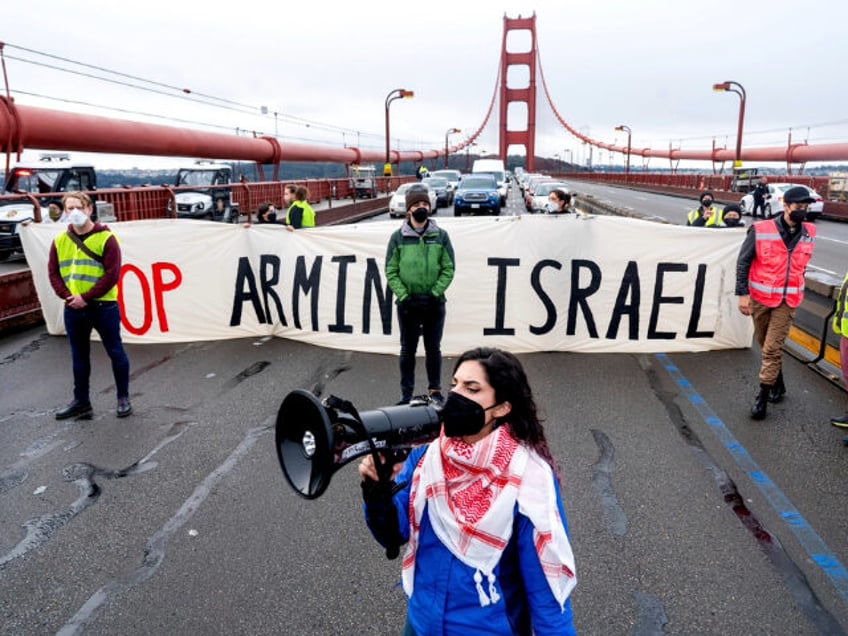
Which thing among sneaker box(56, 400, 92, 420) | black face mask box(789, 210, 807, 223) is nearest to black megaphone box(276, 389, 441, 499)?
sneaker box(56, 400, 92, 420)

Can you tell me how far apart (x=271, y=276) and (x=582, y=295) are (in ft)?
12.0

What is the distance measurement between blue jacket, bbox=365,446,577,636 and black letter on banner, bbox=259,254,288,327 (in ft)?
21.3

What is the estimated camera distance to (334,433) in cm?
175

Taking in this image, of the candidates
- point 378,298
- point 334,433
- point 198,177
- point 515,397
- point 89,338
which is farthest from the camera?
point 198,177

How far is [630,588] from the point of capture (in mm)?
3135

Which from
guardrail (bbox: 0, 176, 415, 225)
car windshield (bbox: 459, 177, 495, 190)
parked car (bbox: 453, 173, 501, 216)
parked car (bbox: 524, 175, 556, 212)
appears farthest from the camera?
parked car (bbox: 524, 175, 556, 212)

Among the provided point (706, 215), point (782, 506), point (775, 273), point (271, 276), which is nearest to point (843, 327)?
point (775, 273)

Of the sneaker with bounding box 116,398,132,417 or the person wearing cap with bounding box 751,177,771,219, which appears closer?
the sneaker with bounding box 116,398,132,417

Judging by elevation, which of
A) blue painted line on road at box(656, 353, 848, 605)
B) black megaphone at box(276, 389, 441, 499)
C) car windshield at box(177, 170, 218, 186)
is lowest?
blue painted line on road at box(656, 353, 848, 605)

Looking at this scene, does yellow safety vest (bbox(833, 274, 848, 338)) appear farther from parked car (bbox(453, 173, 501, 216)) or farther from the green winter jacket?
parked car (bbox(453, 173, 501, 216))

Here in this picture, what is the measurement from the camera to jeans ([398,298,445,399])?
5.62 m

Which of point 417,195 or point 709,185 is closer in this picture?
point 417,195

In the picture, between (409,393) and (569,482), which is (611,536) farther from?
(409,393)

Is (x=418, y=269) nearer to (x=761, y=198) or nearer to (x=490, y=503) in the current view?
(x=490, y=503)
